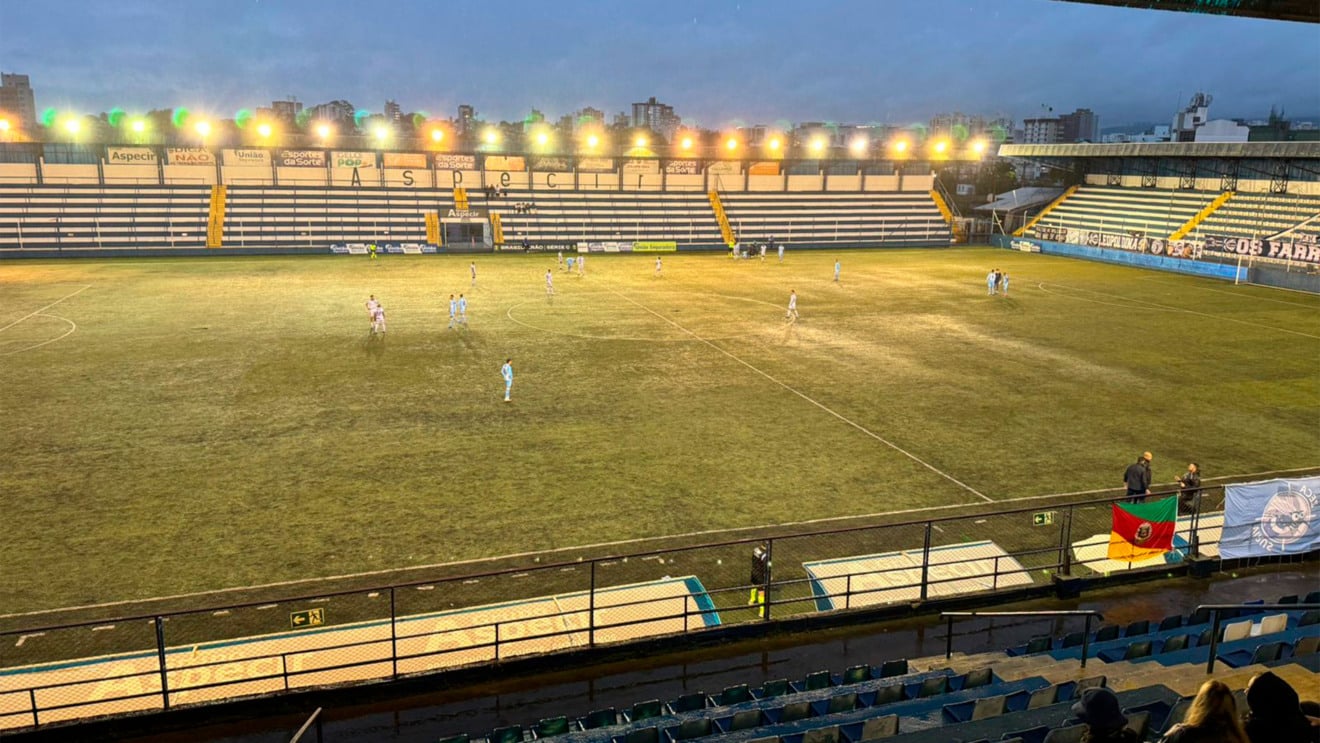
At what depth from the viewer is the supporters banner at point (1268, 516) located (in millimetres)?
13516

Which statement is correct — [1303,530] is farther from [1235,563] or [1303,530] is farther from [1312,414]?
[1312,414]

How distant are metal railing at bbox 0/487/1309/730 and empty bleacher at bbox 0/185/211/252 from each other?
56.3 m

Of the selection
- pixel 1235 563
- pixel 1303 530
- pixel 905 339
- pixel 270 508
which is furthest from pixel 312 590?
pixel 905 339

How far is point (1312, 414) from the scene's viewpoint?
2305cm

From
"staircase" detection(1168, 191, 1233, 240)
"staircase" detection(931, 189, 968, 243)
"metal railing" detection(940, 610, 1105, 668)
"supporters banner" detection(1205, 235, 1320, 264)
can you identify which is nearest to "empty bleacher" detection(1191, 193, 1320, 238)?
"staircase" detection(1168, 191, 1233, 240)

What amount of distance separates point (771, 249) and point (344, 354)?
4848 cm

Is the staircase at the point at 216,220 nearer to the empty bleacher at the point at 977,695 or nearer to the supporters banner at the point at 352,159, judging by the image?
the supporters banner at the point at 352,159

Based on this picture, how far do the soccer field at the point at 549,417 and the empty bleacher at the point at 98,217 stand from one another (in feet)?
61.7

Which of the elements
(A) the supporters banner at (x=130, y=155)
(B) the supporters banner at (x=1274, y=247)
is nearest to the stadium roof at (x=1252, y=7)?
(B) the supporters banner at (x=1274, y=247)

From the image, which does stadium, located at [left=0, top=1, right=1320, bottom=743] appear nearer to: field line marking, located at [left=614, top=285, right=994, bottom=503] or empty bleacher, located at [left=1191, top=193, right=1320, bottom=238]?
field line marking, located at [left=614, top=285, right=994, bottom=503]

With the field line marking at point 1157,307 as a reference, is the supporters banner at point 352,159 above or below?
above

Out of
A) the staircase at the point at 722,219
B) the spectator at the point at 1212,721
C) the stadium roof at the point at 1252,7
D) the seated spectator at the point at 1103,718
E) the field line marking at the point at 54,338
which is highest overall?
the stadium roof at the point at 1252,7

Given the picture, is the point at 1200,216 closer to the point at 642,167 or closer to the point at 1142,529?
the point at 642,167

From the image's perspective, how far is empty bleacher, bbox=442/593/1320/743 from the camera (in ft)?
25.6
